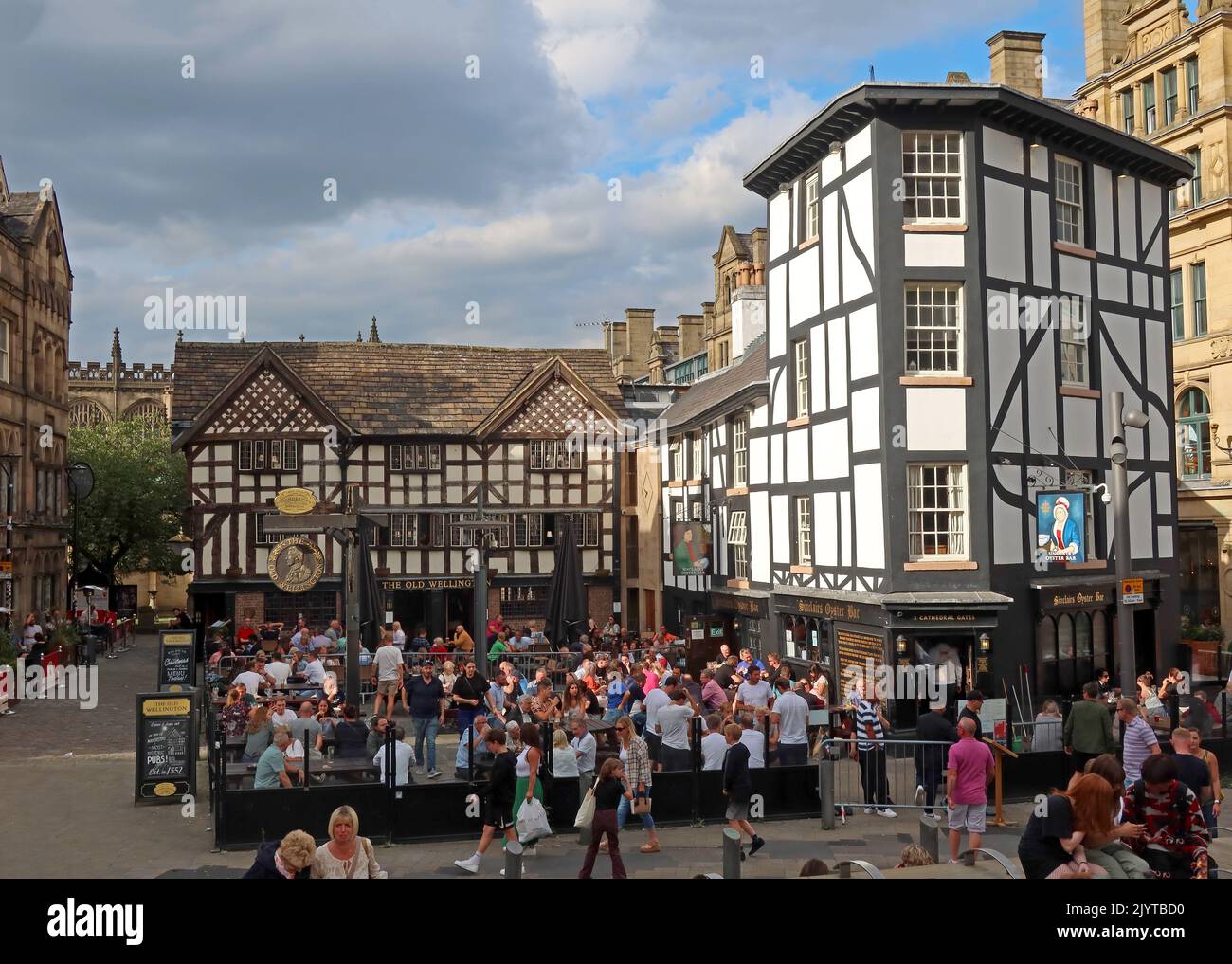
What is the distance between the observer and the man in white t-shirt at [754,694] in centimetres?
1652

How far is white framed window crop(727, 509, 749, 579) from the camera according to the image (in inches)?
1111

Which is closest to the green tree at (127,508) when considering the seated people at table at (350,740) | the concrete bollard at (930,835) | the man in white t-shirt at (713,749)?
the seated people at table at (350,740)

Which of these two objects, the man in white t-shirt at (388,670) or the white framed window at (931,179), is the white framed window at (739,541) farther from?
the man in white t-shirt at (388,670)

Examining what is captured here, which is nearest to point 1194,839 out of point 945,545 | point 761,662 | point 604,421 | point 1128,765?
point 1128,765

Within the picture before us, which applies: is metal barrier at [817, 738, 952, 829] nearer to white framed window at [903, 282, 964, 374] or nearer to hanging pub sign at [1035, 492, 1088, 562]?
hanging pub sign at [1035, 492, 1088, 562]

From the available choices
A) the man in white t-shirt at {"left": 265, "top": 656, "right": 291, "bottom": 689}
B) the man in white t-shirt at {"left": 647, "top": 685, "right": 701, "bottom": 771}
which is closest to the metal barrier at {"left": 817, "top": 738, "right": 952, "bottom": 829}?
the man in white t-shirt at {"left": 647, "top": 685, "right": 701, "bottom": 771}

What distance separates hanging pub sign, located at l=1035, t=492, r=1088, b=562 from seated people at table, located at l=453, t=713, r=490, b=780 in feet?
39.9

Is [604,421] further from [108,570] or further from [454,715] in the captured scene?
[108,570]

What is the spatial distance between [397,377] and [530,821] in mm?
29199

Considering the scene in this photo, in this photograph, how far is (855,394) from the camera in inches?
867

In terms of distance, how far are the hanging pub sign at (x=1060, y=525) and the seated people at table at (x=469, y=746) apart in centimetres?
1218

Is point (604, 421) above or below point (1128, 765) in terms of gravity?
above

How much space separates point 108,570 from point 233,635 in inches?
622

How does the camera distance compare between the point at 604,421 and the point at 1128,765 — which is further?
the point at 604,421
